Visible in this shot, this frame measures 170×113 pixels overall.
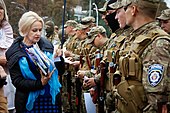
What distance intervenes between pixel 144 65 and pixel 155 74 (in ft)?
0.48

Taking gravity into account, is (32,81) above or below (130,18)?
below

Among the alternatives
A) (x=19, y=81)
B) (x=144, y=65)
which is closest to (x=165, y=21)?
(x=19, y=81)

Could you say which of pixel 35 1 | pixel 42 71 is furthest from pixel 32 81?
pixel 35 1

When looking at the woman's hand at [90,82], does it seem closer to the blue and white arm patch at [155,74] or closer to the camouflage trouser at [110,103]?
the camouflage trouser at [110,103]

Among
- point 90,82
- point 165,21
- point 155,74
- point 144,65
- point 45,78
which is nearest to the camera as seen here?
point 155,74

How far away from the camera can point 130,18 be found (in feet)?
11.3

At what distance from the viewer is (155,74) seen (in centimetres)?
300

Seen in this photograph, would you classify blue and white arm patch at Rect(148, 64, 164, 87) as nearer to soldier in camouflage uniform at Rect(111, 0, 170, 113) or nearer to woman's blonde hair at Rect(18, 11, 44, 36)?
soldier in camouflage uniform at Rect(111, 0, 170, 113)

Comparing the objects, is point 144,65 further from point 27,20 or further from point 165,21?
point 165,21

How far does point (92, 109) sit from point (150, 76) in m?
2.06

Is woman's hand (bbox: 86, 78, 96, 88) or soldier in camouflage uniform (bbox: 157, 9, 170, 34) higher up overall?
soldier in camouflage uniform (bbox: 157, 9, 170, 34)

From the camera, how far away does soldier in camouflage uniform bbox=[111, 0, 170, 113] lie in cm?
300

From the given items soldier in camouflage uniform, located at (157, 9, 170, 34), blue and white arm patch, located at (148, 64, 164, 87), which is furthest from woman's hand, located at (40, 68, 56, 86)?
soldier in camouflage uniform, located at (157, 9, 170, 34)

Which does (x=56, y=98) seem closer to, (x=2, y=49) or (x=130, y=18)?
(x=2, y=49)
